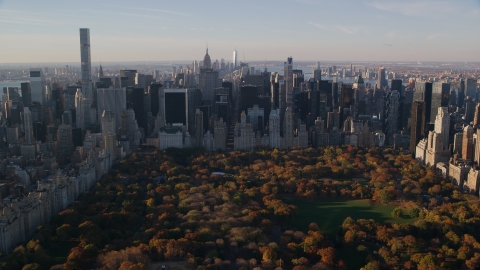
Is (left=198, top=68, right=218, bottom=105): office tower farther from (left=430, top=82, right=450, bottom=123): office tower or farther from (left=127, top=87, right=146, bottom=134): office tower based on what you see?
(left=430, top=82, right=450, bottom=123): office tower

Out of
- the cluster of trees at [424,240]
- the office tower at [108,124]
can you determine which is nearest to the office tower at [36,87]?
the office tower at [108,124]

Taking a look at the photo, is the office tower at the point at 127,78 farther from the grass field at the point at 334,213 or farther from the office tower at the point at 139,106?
the grass field at the point at 334,213

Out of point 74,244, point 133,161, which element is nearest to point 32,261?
point 74,244

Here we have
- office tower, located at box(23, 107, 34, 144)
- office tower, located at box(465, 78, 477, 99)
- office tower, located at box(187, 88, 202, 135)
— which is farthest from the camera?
office tower, located at box(465, 78, 477, 99)

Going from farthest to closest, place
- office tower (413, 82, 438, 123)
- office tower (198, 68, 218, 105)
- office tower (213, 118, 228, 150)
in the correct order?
office tower (198, 68, 218, 105) → office tower (413, 82, 438, 123) → office tower (213, 118, 228, 150)

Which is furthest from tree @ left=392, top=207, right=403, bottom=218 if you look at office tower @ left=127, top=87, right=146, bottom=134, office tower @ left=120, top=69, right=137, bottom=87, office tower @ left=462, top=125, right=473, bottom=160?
office tower @ left=120, top=69, right=137, bottom=87

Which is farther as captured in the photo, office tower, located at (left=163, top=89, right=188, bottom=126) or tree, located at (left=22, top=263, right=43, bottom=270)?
office tower, located at (left=163, top=89, right=188, bottom=126)

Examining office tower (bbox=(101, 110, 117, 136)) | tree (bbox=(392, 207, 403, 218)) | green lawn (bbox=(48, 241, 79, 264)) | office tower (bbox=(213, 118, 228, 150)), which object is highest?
office tower (bbox=(101, 110, 117, 136))

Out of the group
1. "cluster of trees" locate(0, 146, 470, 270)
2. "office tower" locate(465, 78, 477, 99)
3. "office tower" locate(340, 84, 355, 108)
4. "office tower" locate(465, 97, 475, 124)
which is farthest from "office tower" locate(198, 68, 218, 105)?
"office tower" locate(465, 78, 477, 99)

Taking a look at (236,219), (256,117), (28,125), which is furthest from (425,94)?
(28,125)

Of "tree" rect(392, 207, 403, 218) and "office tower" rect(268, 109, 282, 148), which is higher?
"office tower" rect(268, 109, 282, 148)
